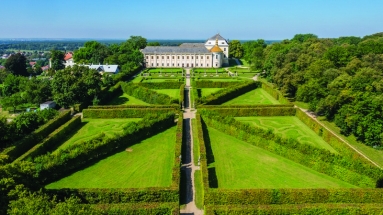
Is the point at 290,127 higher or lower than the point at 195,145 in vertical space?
higher

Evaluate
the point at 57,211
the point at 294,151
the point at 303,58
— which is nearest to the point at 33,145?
the point at 57,211

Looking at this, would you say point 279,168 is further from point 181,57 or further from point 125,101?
point 181,57

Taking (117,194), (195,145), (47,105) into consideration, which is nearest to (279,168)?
(195,145)

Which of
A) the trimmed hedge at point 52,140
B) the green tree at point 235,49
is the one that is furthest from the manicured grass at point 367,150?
the green tree at point 235,49

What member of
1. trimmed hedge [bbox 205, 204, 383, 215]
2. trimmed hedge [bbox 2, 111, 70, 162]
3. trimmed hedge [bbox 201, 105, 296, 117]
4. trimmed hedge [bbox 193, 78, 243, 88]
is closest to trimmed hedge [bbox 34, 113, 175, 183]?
trimmed hedge [bbox 2, 111, 70, 162]

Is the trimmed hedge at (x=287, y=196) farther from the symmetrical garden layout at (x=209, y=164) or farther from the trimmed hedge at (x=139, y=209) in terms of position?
the trimmed hedge at (x=139, y=209)

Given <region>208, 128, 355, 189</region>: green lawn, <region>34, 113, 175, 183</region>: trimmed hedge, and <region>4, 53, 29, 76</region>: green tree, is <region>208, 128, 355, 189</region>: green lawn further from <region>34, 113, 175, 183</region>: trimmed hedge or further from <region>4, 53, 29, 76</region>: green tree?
<region>4, 53, 29, 76</region>: green tree
